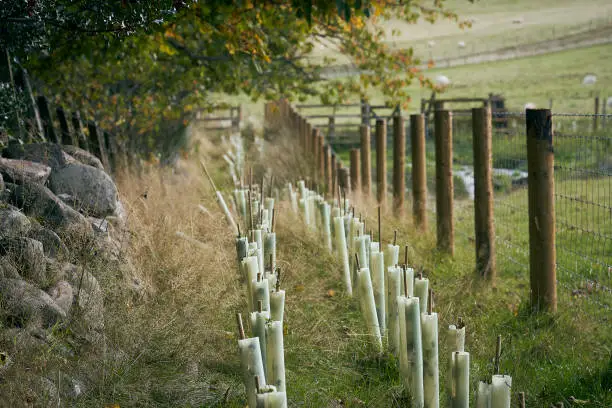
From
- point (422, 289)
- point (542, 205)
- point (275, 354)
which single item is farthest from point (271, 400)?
point (542, 205)

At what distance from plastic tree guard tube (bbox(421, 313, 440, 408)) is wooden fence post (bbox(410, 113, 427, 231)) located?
4.24m

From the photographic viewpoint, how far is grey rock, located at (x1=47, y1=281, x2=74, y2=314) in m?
4.11

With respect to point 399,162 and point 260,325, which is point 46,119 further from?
point 260,325

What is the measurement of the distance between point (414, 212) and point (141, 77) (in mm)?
5775

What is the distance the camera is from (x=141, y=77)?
11.6 meters

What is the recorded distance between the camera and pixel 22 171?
5.05 m

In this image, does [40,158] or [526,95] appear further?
[526,95]

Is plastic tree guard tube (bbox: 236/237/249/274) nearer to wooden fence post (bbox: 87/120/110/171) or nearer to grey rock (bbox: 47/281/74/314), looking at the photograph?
grey rock (bbox: 47/281/74/314)

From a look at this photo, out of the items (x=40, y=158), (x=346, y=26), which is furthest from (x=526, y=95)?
(x=40, y=158)

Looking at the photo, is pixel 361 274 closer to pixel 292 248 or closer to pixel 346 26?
pixel 292 248

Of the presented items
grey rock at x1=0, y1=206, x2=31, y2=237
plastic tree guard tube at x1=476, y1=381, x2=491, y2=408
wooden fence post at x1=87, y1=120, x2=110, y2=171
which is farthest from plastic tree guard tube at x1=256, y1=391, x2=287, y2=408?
wooden fence post at x1=87, y1=120, x2=110, y2=171

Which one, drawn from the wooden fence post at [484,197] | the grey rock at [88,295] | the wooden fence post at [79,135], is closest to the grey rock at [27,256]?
the grey rock at [88,295]

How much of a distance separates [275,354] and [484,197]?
359 cm

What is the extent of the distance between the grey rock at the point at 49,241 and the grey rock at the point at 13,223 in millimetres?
73
